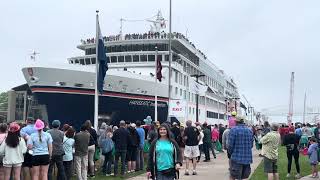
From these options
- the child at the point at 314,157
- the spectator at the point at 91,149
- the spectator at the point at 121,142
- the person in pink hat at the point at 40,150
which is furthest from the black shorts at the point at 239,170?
the spectator at the point at 121,142

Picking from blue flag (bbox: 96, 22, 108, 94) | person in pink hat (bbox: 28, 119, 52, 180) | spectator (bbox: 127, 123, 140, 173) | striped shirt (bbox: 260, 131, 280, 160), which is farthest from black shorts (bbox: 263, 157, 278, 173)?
blue flag (bbox: 96, 22, 108, 94)

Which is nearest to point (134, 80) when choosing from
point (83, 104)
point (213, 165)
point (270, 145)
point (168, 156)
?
point (83, 104)

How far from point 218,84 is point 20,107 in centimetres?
3246

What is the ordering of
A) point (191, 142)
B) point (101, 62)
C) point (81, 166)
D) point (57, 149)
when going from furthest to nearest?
point (101, 62)
point (191, 142)
point (81, 166)
point (57, 149)

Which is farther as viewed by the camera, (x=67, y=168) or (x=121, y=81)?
(x=121, y=81)

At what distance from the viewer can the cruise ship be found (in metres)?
33.3

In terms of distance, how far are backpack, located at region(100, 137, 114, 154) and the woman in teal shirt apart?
23.1 ft

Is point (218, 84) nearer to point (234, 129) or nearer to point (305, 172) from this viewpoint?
point (305, 172)

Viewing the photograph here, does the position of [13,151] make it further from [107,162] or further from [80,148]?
[107,162]

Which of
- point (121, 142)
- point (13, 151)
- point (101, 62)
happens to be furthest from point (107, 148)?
point (101, 62)

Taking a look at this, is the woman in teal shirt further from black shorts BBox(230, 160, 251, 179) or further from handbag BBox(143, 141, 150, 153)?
handbag BBox(143, 141, 150, 153)

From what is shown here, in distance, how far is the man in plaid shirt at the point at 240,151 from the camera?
10062mm

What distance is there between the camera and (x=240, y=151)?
10062 millimetres

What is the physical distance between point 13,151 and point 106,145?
521cm
